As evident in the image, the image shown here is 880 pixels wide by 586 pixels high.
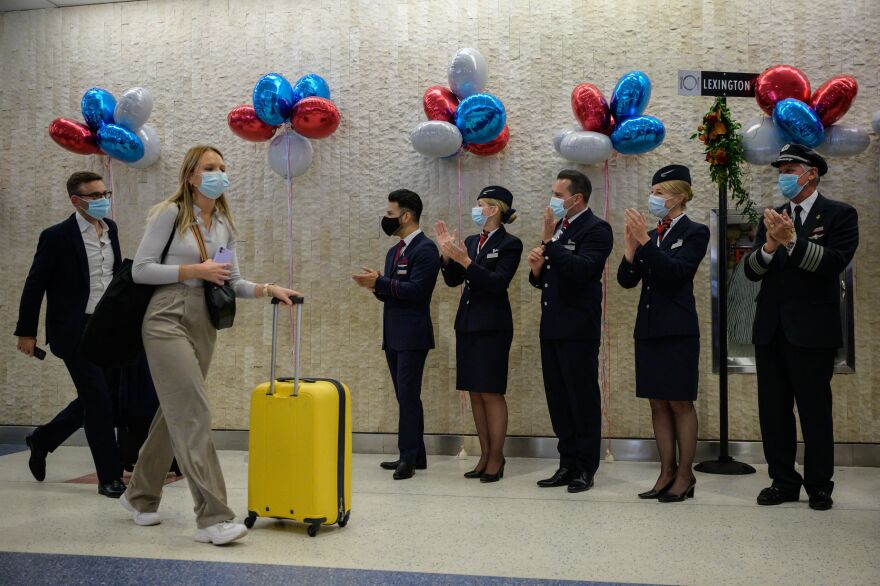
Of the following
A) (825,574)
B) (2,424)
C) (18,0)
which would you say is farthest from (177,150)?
(825,574)

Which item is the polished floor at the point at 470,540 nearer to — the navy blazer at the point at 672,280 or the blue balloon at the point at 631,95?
the navy blazer at the point at 672,280

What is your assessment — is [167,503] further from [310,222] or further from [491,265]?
[310,222]

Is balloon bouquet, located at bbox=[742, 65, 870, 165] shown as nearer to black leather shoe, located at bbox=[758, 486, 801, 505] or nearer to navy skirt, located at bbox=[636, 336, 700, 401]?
navy skirt, located at bbox=[636, 336, 700, 401]

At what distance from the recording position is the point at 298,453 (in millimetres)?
3291

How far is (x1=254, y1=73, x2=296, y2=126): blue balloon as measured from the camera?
5.22 meters

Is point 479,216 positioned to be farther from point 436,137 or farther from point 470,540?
point 470,540

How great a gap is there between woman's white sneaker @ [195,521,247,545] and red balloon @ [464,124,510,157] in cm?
312

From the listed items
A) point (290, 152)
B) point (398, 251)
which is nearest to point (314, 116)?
point (290, 152)

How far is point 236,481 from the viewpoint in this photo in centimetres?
464

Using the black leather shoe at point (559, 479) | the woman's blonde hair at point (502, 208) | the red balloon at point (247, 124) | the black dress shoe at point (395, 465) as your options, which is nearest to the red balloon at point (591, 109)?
the woman's blonde hair at point (502, 208)

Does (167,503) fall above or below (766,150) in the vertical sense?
below

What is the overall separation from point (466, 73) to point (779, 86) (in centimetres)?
189

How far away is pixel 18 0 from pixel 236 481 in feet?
13.7

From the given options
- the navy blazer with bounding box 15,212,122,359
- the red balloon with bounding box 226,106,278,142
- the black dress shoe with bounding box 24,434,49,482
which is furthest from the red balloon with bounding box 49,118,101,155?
the black dress shoe with bounding box 24,434,49,482
